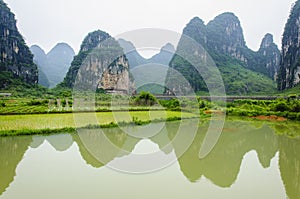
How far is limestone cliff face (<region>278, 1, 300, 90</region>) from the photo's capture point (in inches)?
1494

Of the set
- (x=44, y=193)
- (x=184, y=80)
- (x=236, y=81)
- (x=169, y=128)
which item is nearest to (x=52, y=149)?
(x=44, y=193)

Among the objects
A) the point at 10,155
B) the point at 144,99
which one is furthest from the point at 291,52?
the point at 10,155

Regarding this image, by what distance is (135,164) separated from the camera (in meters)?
6.29

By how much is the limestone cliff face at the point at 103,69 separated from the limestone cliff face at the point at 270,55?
34.6 m

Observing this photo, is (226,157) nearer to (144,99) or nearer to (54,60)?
(144,99)

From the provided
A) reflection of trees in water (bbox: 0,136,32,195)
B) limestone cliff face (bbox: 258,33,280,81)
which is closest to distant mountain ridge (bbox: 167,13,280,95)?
limestone cliff face (bbox: 258,33,280,81)

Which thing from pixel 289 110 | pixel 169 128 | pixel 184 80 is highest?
pixel 184 80

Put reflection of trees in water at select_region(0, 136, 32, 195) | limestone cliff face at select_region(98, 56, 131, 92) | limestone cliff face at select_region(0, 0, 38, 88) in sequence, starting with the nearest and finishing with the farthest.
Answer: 1. reflection of trees in water at select_region(0, 136, 32, 195)
2. limestone cliff face at select_region(0, 0, 38, 88)
3. limestone cliff face at select_region(98, 56, 131, 92)

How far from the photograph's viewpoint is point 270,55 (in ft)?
197

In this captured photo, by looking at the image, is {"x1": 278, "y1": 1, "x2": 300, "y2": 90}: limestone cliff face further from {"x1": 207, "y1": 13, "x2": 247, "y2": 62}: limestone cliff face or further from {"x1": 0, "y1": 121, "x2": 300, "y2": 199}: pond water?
{"x1": 0, "y1": 121, "x2": 300, "y2": 199}: pond water

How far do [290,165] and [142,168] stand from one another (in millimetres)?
3726

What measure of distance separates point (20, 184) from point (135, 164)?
253 cm

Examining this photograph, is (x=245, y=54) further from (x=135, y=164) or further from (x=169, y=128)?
(x=135, y=164)

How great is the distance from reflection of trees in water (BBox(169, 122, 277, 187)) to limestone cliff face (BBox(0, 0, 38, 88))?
109ft
